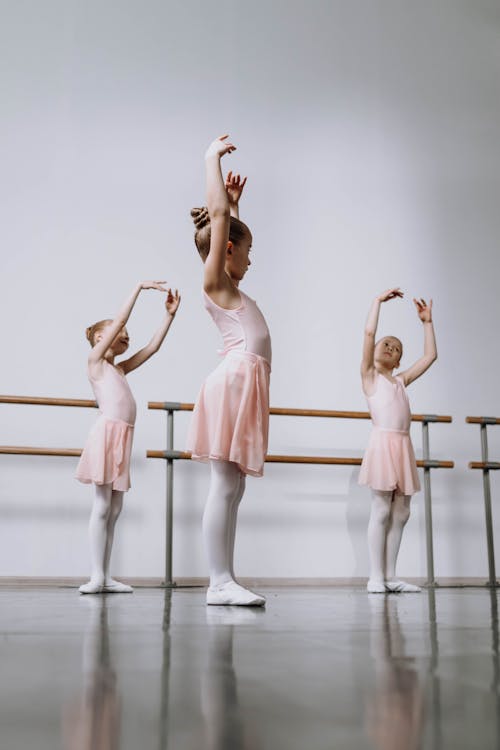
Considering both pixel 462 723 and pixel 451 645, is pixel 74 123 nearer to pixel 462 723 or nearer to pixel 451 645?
pixel 451 645

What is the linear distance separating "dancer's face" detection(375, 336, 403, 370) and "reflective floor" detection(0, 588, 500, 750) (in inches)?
72.4

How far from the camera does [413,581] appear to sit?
326cm

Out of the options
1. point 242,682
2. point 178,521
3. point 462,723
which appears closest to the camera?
point 462,723

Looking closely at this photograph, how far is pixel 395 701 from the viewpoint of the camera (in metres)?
0.44

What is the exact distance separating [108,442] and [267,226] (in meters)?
1.46

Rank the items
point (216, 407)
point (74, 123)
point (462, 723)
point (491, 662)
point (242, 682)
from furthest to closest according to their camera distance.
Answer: point (74, 123) < point (216, 407) < point (491, 662) < point (242, 682) < point (462, 723)

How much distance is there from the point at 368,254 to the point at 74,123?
1.41m

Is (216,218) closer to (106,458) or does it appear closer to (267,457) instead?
(106,458)

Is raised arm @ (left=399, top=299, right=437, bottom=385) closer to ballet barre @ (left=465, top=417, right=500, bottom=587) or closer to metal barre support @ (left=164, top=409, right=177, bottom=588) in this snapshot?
ballet barre @ (left=465, top=417, right=500, bottom=587)

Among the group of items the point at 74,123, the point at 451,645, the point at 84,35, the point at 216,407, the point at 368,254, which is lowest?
the point at 451,645

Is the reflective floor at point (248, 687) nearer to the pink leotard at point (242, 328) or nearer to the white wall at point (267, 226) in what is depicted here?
the pink leotard at point (242, 328)

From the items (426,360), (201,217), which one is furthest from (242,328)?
(426,360)

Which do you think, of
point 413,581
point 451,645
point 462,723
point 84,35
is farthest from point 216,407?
point 84,35

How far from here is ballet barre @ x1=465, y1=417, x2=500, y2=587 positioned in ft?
10.5
